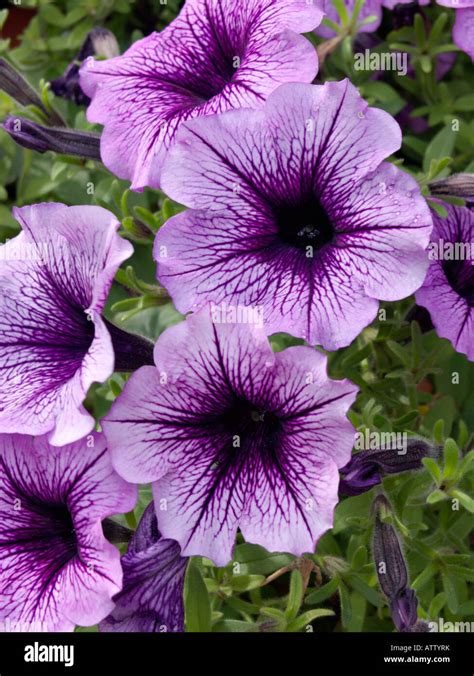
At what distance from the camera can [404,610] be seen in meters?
0.94

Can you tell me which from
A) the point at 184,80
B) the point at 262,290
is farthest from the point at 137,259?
the point at 262,290

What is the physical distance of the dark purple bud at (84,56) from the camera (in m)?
1.53

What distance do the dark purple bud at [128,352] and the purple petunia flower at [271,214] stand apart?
0.10 metres

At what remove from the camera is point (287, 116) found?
97cm

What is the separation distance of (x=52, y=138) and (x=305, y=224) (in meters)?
0.40

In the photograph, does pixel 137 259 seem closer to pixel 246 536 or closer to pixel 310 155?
pixel 310 155

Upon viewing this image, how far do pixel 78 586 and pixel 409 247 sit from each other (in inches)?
20.2

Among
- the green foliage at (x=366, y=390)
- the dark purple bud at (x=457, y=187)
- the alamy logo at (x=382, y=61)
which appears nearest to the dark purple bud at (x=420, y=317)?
the green foliage at (x=366, y=390)

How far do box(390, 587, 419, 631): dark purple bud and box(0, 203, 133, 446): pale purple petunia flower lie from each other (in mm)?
396

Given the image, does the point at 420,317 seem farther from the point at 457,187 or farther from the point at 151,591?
the point at 151,591

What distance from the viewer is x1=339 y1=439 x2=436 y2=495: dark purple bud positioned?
970mm

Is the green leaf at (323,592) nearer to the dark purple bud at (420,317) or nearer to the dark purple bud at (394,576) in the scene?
the dark purple bud at (394,576)

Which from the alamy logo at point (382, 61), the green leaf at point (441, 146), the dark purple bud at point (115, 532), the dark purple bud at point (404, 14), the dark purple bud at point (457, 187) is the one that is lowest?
the dark purple bud at point (115, 532)

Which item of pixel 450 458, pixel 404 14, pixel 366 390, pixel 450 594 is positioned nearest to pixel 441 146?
pixel 404 14
